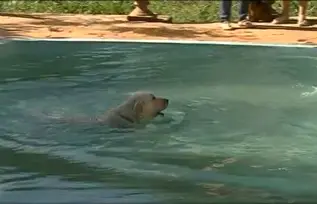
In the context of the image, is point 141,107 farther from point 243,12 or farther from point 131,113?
point 243,12

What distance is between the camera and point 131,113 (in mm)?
6141

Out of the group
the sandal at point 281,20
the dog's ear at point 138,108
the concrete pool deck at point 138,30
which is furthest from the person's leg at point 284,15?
the dog's ear at point 138,108

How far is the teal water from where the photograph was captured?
4586mm

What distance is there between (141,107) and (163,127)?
271 mm

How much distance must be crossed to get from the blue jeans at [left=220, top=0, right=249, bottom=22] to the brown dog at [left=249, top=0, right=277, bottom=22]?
564mm

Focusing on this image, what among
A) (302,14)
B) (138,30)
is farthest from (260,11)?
(138,30)

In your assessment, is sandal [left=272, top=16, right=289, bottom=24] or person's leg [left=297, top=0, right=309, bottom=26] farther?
sandal [left=272, top=16, right=289, bottom=24]

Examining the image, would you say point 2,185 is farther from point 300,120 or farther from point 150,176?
point 300,120

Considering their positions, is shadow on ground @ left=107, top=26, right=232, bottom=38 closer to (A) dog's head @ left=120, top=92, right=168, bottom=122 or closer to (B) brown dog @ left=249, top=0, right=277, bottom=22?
(B) brown dog @ left=249, top=0, right=277, bottom=22

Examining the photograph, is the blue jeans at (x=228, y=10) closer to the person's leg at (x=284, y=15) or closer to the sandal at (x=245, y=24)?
the sandal at (x=245, y=24)

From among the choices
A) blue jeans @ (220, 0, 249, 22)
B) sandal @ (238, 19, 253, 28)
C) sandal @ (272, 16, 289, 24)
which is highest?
blue jeans @ (220, 0, 249, 22)

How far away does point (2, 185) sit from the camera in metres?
4.60

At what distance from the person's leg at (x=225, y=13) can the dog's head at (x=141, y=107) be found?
6.58 meters

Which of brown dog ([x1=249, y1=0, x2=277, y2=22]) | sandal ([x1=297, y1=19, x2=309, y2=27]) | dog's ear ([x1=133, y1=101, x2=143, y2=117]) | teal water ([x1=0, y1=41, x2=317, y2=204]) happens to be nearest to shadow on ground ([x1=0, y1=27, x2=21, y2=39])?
teal water ([x1=0, y1=41, x2=317, y2=204])
